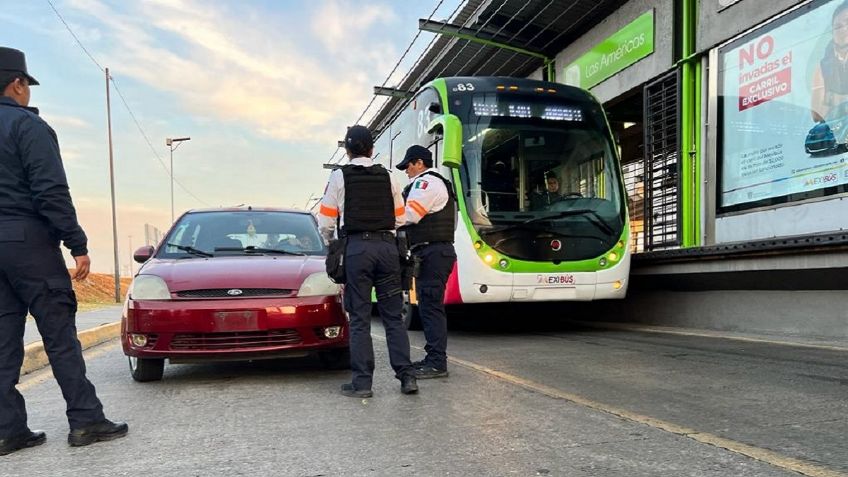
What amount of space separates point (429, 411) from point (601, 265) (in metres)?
4.22

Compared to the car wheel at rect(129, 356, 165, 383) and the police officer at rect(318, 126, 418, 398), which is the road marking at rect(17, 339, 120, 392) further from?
the police officer at rect(318, 126, 418, 398)

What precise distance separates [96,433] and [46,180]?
1.33 metres

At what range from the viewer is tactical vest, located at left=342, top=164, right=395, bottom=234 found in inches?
167

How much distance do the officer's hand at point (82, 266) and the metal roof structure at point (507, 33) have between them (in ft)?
26.0

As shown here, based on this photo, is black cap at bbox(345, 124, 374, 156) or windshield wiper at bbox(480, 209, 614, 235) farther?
windshield wiper at bbox(480, 209, 614, 235)

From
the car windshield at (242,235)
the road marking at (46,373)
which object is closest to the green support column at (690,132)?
the car windshield at (242,235)

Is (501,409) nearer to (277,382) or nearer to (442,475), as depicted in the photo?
(442,475)

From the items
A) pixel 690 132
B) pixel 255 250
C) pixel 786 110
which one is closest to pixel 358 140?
pixel 255 250

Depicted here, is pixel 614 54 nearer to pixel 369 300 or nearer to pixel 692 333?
pixel 692 333

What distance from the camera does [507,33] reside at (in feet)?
44.7

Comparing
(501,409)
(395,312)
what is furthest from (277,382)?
(501,409)

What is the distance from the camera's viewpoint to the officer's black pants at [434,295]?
4.90 m

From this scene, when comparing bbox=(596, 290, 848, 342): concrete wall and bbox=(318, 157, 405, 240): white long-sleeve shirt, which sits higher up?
bbox=(318, 157, 405, 240): white long-sleeve shirt

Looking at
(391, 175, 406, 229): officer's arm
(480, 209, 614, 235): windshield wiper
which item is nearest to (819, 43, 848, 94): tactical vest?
(480, 209, 614, 235): windshield wiper
